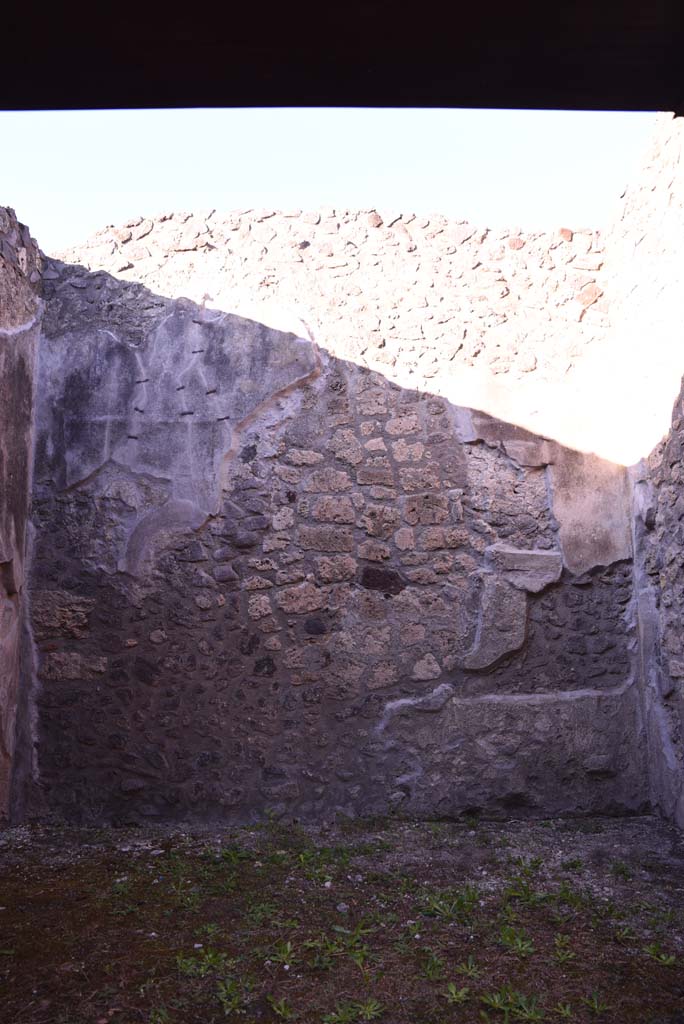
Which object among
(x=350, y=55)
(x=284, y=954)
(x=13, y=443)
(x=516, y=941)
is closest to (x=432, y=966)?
(x=516, y=941)

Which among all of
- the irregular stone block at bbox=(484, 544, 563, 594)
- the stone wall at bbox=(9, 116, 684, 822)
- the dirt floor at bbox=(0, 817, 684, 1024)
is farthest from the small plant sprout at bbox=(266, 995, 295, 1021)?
the irregular stone block at bbox=(484, 544, 563, 594)

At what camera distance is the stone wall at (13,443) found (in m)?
3.50

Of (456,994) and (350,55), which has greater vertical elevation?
(350,55)

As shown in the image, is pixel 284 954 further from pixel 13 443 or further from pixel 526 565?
pixel 13 443

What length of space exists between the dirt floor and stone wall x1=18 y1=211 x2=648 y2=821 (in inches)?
11.5

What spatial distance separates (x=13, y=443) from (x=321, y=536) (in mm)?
1443

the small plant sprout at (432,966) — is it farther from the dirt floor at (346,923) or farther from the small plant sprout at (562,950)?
the small plant sprout at (562,950)

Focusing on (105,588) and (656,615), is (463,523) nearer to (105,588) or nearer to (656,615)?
(656,615)

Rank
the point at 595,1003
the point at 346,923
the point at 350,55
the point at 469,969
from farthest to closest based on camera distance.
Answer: the point at 346,923 < the point at 469,969 < the point at 595,1003 < the point at 350,55

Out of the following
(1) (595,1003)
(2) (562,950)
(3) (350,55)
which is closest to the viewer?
(3) (350,55)

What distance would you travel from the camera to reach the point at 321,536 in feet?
12.5

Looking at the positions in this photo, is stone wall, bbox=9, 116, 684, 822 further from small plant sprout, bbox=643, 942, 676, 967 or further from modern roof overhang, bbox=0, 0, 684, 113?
modern roof overhang, bbox=0, 0, 684, 113

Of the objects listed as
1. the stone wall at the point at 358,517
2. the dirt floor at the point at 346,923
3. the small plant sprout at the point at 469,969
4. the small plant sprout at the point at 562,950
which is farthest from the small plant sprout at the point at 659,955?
the stone wall at the point at 358,517

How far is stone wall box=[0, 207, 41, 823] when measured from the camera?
3502mm
